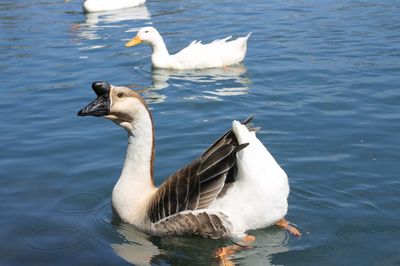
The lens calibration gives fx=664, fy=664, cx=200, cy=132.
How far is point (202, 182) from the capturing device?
6.10m

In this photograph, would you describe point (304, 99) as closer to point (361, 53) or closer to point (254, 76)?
point (254, 76)

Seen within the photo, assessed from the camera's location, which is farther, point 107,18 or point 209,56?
point 107,18

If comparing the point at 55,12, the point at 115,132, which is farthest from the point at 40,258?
the point at 55,12

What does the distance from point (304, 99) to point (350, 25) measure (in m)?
5.77

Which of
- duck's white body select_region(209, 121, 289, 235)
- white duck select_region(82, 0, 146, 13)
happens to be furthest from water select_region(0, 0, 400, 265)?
white duck select_region(82, 0, 146, 13)

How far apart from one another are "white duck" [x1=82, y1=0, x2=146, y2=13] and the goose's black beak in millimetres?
15280

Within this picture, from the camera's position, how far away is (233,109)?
10.4 meters

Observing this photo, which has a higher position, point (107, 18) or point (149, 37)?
point (149, 37)

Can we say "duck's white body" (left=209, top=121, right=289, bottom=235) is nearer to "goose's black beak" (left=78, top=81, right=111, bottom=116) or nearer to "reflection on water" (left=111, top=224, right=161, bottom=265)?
"reflection on water" (left=111, top=224, right=161, bottom=265)

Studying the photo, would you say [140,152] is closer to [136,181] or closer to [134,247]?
[136,181]

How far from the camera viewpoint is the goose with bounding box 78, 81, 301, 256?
596 cm

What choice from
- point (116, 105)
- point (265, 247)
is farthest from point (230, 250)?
point (116, 105)

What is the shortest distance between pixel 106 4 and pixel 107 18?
1.63 m

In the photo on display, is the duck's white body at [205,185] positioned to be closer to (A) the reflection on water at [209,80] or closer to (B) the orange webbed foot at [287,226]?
(B) the orange webbed foot at [287,226]
